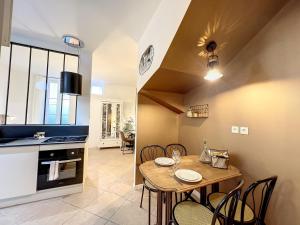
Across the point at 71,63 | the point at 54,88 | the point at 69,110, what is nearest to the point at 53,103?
the point at 54,88

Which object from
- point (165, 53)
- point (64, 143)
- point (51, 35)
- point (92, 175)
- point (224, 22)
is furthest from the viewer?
point (92, 175)

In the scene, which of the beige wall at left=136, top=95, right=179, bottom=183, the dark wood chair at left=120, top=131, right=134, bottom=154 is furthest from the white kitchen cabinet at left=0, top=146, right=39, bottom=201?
the dark wood chair at left=120, top=131, right=134, bottom=154

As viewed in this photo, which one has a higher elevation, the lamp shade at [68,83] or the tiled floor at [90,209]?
the lamp shade at [68,83]

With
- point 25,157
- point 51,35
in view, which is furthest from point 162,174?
point 51,35

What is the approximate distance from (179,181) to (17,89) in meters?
3.90

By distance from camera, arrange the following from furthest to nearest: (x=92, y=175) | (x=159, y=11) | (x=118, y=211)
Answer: (x=92, y=175) < (x=118, y=211) < (x=159, y=11)

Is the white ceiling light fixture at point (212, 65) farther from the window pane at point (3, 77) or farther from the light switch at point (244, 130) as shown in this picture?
the window pane at point (3, 77)

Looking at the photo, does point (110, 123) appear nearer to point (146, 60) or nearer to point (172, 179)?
point (146, 60)

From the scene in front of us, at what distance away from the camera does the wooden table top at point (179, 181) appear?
4.17 feet

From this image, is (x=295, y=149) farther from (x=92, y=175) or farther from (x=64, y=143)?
(x=92, y=175)

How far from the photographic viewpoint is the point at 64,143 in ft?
7.54

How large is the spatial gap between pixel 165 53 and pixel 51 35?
7.56ft

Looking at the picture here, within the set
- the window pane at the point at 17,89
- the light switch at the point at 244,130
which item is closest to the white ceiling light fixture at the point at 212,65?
the light switch at the point at 244,130

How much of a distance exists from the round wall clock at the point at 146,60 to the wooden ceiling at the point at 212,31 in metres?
0.30
